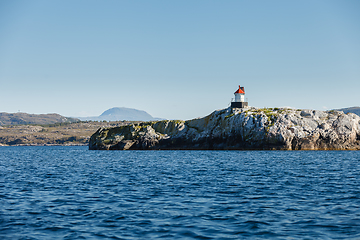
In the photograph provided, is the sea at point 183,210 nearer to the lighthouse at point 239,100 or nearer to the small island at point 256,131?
the small island at point 256,131

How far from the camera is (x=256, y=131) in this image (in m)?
98.4

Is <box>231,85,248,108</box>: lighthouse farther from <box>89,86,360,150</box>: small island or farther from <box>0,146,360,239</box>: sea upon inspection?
<box>0,146,360,239</box>: sea

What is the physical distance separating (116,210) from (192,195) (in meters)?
6.57

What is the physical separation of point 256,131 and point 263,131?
1990mm

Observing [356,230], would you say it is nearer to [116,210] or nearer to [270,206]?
[270,206]

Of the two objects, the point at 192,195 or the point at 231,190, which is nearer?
the point at 192,195

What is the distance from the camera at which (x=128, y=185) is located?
1185 inches

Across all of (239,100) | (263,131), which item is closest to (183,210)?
(263,131)

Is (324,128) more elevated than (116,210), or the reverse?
(324,128)

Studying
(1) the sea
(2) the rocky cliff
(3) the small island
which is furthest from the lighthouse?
(1) the sea

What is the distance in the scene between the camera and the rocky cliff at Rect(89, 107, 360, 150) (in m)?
96.1

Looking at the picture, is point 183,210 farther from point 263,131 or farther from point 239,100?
point 239,100

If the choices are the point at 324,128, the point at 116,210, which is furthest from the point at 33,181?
the point at 324,128

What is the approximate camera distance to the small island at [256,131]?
96.1 meters
